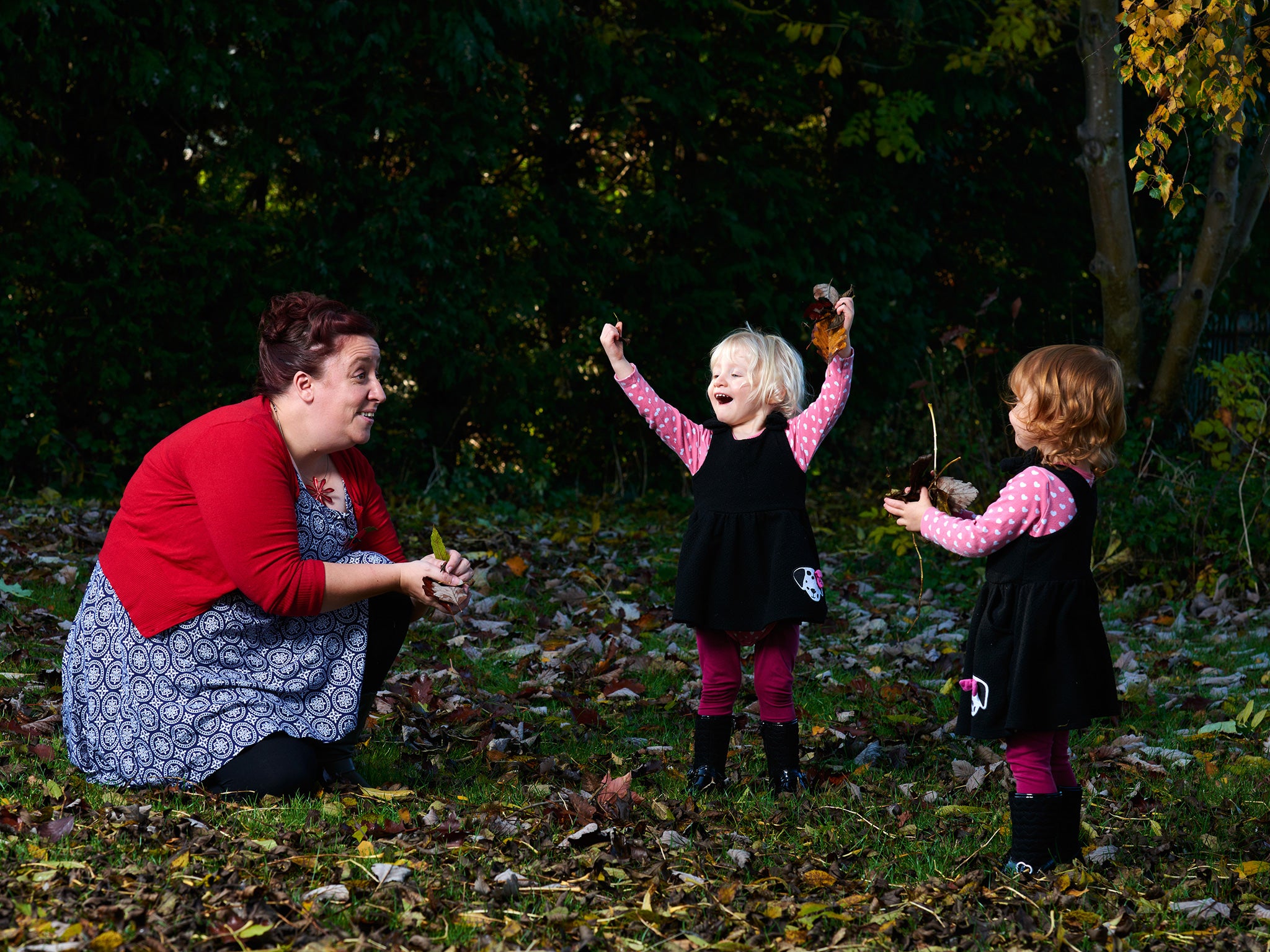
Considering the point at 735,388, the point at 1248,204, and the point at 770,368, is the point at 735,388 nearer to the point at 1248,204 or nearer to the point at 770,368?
the point at 770,368

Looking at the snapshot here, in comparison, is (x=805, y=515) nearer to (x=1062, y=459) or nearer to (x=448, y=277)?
(x=1062, y=459)

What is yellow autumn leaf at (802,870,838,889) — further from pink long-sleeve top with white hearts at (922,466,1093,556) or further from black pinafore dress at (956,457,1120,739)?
pink long-sleeve top with white hearts at (922,466,1093,556)

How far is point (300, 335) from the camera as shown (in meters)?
3.70

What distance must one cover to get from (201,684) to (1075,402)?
8.53 feet

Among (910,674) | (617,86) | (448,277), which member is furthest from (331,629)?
(617,86)

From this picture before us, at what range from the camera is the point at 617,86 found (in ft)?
32.3

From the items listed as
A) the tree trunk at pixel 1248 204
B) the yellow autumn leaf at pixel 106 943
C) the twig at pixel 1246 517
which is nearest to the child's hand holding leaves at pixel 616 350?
the yellow autumn leaf at pixel 106 943

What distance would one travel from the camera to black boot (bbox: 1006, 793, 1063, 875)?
3273 millimetres

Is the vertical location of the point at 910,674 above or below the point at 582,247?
below

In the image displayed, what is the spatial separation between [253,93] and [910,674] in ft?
19.3

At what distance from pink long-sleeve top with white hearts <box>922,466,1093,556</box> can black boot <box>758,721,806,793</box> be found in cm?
100

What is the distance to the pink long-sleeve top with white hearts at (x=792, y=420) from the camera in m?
3.88

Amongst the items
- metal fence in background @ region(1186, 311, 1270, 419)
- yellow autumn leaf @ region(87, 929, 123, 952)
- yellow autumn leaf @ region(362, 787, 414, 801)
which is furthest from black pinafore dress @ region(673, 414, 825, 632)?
metal fence in background @ region(1186, 311, 1270, 419)

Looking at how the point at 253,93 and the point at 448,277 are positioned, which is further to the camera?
the point at 448,277
